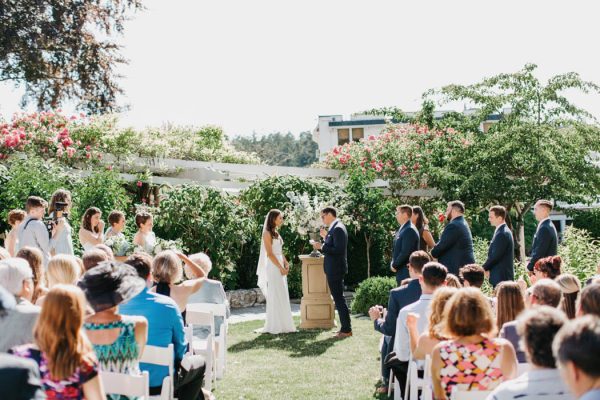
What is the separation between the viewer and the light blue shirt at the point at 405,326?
5703 millimetres

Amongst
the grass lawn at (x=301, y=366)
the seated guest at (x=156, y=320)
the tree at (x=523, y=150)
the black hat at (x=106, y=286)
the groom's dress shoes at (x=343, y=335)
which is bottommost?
the grass lawn at (x=301, y=366)

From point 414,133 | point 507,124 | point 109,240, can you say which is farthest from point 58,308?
point 414,133

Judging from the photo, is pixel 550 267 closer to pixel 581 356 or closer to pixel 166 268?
pixel 166 268

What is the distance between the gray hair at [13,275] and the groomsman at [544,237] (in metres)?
6.50

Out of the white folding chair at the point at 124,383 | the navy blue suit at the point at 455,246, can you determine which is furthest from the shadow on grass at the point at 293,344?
the white folding chair at the point at 124,383

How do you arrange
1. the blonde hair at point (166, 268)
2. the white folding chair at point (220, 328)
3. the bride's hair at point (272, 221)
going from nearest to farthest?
the blonde hair at point (166, 268), the white folding chair at point (220, 328), the bride's hair at point (272, 221)

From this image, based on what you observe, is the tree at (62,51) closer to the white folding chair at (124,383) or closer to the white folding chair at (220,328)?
the white folding chair at (220,328)

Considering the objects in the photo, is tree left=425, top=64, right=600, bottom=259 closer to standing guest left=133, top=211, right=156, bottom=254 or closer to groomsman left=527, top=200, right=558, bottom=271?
groomsman left=527, top=200, right=558, bottom=271

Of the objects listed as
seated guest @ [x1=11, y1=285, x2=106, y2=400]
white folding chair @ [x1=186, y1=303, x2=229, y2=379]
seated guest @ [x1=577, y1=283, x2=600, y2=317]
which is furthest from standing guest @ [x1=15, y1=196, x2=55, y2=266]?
seated guest @ [x1=577, y1=283, x2=600, y2=317]

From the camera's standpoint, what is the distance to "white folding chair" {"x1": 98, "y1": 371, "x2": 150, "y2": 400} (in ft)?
13.1

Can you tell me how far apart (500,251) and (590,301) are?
17.5 feet

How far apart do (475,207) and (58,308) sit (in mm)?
13512

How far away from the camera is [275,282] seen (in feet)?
34.9

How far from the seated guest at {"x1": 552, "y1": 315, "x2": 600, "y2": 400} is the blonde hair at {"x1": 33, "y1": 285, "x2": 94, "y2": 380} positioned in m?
2.10
